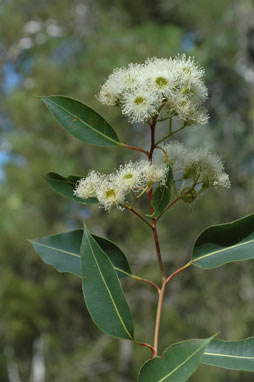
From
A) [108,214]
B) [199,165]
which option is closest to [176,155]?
[199,165]

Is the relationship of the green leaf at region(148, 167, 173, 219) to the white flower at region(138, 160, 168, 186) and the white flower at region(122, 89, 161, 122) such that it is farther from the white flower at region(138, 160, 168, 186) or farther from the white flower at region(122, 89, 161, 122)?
the white flower at region(122, 89, 161, 122)

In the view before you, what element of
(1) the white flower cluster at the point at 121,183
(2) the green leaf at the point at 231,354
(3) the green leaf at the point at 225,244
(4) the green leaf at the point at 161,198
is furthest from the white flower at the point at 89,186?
(2) the green leaf at the point at 231,354

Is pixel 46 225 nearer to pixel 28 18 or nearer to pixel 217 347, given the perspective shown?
pixel 28 18

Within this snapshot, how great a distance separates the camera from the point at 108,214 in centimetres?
614

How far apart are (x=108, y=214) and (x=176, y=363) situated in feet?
18.2

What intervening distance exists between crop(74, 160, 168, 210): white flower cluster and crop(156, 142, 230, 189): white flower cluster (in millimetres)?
61

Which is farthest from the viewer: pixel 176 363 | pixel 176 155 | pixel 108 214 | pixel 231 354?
pixel 108 214

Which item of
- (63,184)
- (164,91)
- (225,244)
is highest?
(164,91)

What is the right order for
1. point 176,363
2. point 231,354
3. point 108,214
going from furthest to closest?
1. point 108,214
2. point 231,354
3. point 176,363

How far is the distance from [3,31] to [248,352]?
9.49 metres

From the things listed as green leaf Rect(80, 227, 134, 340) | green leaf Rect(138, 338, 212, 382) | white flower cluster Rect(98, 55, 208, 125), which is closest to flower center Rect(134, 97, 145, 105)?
white flower cluster Rect(98, 55, 208, 125)

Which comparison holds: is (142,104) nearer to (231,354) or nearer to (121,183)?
(121,183)

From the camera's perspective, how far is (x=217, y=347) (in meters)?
0.75

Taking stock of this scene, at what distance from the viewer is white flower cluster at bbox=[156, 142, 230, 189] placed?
0.82 meters
